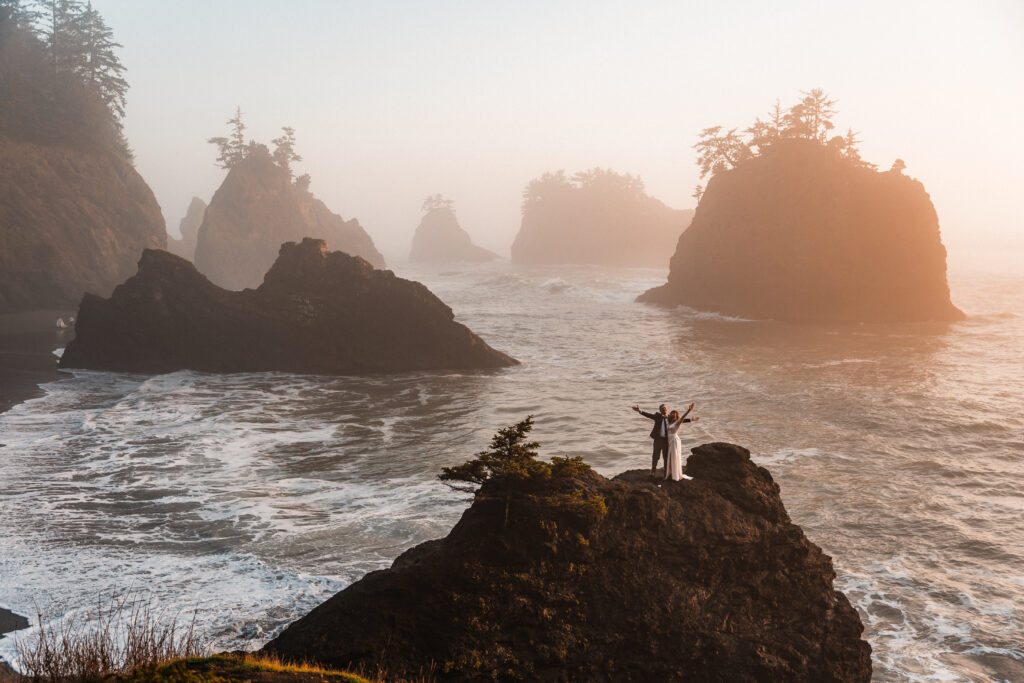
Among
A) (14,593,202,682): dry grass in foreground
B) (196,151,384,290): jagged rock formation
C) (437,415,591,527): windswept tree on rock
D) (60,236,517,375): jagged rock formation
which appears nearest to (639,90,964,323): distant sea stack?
(60,236,517,375): jagged rock formation

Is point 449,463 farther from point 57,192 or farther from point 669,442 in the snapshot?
point 57,192

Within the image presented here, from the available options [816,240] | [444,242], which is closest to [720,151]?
[816,240]

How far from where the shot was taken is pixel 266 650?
9062 mm

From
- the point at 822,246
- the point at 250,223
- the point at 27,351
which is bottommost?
the point at 27,351

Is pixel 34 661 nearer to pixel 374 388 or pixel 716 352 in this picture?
pixel 374 388

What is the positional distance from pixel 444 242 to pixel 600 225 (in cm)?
4705

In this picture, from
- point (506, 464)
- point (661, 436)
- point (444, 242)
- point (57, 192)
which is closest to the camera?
point (506, 464)

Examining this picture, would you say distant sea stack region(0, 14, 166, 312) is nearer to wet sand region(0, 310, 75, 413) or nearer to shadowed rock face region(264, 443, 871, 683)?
wet sand region(0, 310, 75, 413)

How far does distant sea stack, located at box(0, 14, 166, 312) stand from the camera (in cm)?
4906

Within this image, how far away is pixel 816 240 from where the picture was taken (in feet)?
178

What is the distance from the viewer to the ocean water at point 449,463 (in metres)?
12.4

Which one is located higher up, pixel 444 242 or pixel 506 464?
pixel 444 242

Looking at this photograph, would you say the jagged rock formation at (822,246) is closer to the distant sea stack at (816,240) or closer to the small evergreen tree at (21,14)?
the distant sea stack at (816,240)

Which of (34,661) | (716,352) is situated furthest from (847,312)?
(34,661)
